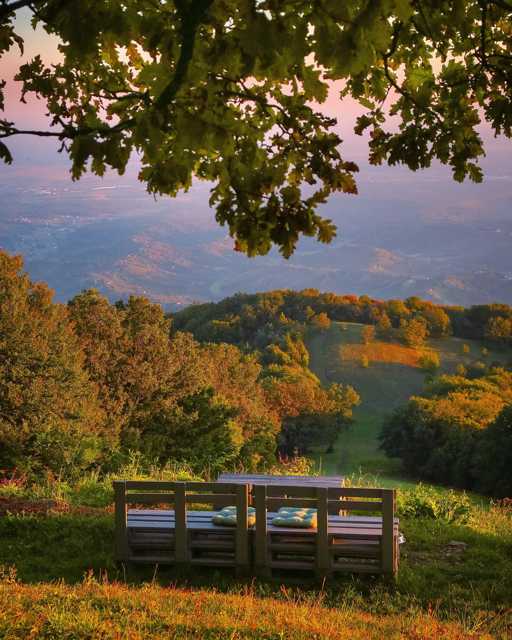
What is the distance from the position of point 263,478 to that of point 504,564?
304 cm

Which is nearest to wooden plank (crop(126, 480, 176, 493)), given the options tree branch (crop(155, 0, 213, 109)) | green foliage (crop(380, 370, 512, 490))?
tree branch (crop(155, 0, 213, 109))

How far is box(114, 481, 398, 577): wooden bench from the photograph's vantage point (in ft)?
25.2

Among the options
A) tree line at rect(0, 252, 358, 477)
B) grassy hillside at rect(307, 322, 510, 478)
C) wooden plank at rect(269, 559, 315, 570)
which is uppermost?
wooden plank at rect(269, 559, 315, 570)

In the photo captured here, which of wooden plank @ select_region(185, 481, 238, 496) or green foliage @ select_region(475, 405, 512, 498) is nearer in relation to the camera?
wooden plank @ select_region(185, 481, 238, 496)

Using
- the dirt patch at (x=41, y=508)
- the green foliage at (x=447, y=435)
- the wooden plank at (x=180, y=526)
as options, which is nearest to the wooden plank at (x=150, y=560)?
the wooden plank at (x=180, y=526)

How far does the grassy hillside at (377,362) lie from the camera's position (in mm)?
94062

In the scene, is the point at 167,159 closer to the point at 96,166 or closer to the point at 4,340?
the point at 96,166

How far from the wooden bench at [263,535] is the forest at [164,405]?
181 inches

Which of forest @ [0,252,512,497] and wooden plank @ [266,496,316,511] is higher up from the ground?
wooden plank @ [266,496,316,511]

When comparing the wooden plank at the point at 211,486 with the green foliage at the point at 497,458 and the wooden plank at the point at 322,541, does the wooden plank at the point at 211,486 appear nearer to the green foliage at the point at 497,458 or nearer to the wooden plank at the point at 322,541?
the wooden plank at the point at 322,541

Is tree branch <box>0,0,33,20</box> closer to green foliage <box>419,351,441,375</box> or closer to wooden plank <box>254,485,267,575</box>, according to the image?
wooden plank <box>254,485,267,575</box>

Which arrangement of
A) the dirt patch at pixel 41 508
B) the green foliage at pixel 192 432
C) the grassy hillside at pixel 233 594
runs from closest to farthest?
the grassy hillside at pixel 233 594, the dirt patch at pixel 41 508, the green foliage at pixel 192 432

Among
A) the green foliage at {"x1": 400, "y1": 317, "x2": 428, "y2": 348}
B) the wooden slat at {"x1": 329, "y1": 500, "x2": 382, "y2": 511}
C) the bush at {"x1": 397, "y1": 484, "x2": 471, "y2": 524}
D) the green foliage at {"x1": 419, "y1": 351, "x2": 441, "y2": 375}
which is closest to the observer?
the wooden slat at {"x1": 329, "y1": 500, "x2": 382, "y2": 511}

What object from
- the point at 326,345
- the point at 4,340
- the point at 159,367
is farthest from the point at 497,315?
the point at 4,340
